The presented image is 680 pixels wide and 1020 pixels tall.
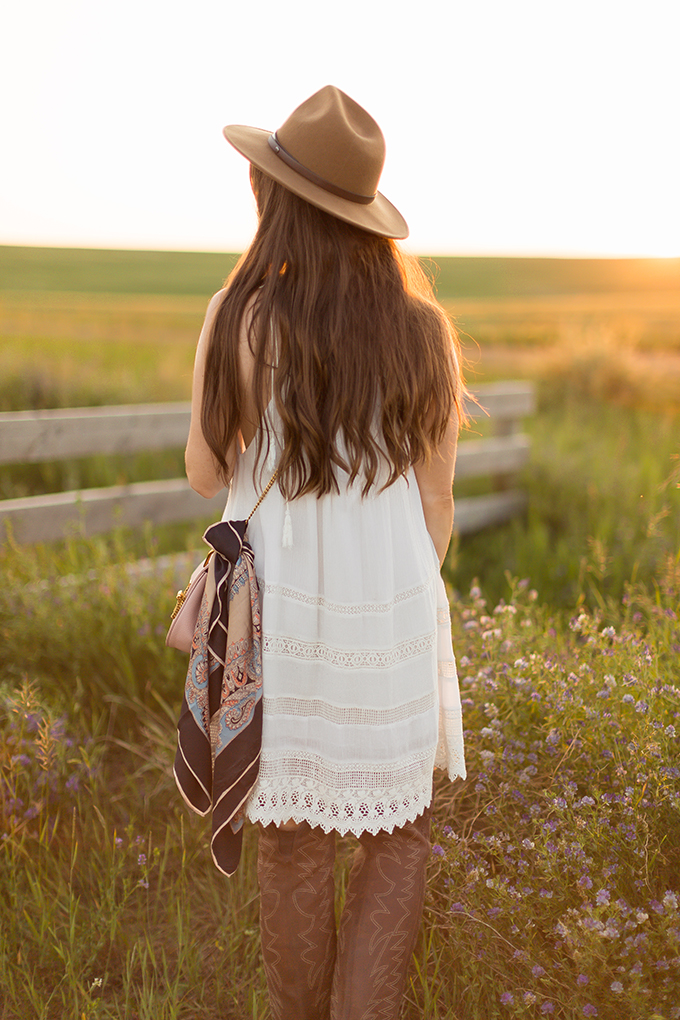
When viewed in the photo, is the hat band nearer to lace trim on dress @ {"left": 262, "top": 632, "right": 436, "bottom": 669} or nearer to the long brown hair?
the long brown hair

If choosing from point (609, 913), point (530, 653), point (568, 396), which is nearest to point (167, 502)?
point (530, 653)

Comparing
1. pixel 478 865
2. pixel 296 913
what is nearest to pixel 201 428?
pixel 296 913

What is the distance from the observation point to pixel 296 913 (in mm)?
1726

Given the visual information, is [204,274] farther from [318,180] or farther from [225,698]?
[225,698]

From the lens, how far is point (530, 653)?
250 cm

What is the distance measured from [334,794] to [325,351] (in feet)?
3.34

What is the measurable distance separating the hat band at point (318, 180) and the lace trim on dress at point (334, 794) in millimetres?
1291

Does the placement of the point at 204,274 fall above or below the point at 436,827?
above

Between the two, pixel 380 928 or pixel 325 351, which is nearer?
pixel 325 351

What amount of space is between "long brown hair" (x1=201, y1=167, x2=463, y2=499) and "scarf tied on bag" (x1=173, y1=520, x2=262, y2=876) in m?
0.25

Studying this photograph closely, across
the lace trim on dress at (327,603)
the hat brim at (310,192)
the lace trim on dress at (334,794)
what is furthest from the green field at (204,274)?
the lace trim on dress at (334,794)

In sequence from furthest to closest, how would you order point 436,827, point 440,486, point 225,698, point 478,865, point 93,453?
1. point 93,453
2. point 436,827
3. point 478,865
4. point 440,486
5. point 225,698

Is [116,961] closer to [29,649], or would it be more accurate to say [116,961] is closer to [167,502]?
[29,649]

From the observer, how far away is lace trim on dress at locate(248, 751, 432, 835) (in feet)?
5.53
